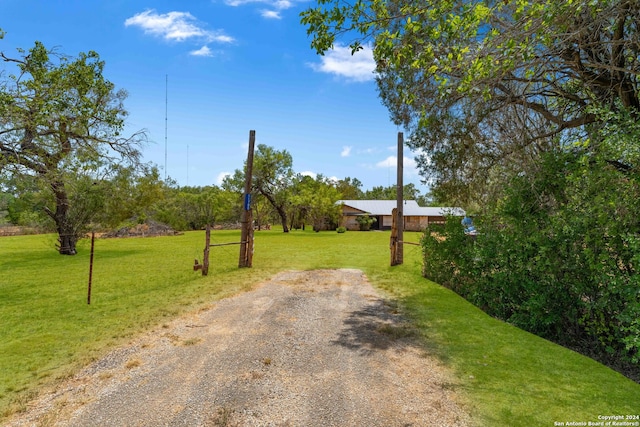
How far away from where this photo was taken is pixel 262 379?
434 cm

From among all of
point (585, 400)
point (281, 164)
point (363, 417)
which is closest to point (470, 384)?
point (585, 400)

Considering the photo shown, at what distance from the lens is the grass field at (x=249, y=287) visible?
12.9 ft

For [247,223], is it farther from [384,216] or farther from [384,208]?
[384,208]

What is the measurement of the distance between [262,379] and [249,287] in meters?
5.43

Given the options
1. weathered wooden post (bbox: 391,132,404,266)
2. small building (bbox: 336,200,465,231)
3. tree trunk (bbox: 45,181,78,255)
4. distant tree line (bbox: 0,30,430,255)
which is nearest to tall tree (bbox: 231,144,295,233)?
distant tree line (bbox: 0,30,430,255)

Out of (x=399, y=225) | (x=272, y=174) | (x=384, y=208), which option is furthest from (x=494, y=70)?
(x=384, y=208)

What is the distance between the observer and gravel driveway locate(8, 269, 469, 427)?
3.58 m

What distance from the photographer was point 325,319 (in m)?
6.95

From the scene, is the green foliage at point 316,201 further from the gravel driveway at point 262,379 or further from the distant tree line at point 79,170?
the gravel driveway at point 262,379

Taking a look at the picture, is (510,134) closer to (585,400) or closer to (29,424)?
(585,400)

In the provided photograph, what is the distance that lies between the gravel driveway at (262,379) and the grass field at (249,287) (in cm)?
41

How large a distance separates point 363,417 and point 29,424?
3.46m

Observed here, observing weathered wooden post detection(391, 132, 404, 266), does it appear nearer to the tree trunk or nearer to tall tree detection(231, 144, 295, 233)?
the tree trunk

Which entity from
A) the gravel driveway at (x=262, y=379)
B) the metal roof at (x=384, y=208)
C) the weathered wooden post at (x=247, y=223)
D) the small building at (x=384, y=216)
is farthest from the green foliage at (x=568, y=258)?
the metal roof at (x=384, y=208)
